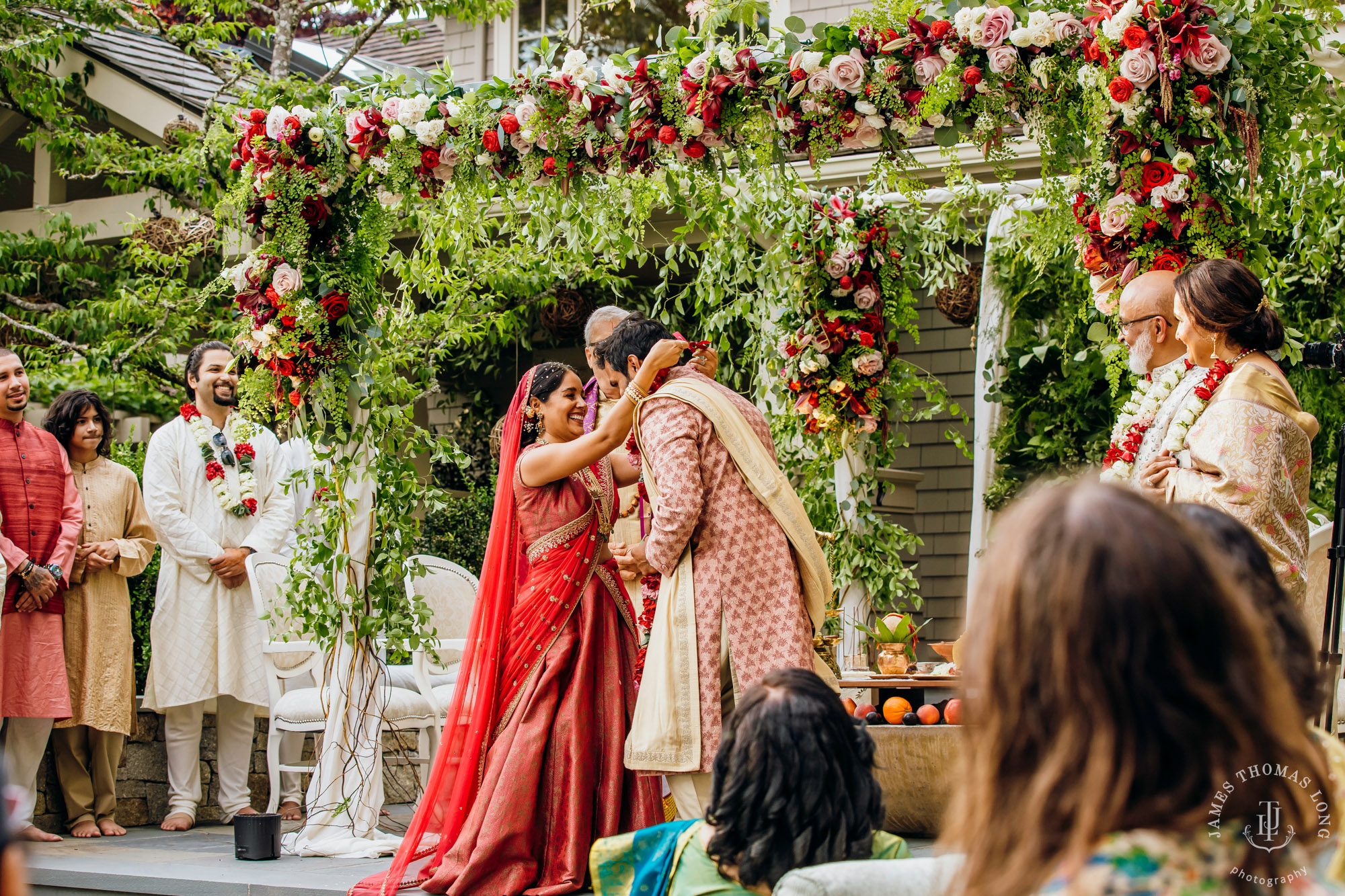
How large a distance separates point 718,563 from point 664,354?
0.65 metres

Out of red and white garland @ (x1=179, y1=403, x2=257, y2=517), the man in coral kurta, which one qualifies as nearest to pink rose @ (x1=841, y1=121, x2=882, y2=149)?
red and white garland @ (x1=179, y1=403, x2=257, y2=517)

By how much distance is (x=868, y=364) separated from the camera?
6160 mm

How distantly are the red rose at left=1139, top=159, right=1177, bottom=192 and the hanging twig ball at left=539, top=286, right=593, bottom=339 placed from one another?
20.3 feet

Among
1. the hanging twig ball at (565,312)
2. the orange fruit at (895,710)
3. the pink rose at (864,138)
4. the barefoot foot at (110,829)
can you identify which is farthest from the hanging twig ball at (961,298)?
the barefoot foot at (110,829)

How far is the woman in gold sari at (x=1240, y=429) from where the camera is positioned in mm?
3006

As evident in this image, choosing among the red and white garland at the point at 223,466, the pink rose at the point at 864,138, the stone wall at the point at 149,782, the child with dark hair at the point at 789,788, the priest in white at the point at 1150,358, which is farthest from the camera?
the red and white garland at the point at 223,466

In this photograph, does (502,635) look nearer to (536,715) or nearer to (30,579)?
(536,715)

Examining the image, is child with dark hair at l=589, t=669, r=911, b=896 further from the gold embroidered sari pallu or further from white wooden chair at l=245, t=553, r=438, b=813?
white wooden chair at l=245, t=553, r=438, b=813

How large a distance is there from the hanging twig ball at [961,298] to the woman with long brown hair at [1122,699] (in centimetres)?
733

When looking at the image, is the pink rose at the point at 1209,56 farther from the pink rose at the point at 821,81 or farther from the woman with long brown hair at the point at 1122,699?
the woman with long brown hair at the point at 1122,699

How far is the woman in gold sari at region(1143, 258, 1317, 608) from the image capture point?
3006 millimetres

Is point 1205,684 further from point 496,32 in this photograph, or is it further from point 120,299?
point 496,32

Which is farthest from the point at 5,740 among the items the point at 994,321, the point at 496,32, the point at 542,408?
the point at 496,32

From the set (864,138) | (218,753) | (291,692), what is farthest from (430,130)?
(218,753)
